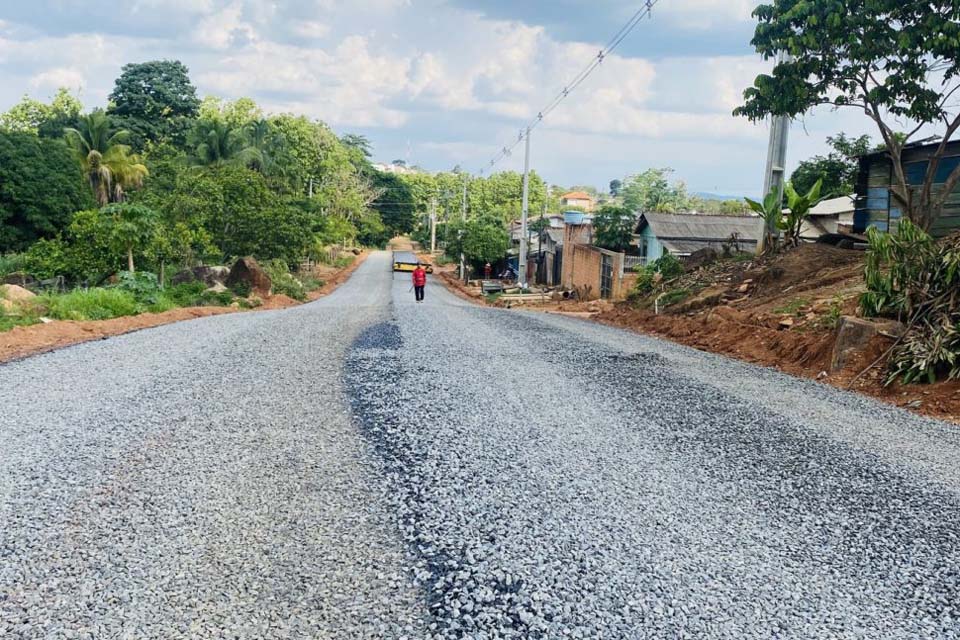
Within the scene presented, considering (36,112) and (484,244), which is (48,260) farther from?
(36,112)

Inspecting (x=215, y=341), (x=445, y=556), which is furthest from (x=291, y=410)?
(x=215, y=341)

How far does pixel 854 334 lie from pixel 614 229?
959 inches

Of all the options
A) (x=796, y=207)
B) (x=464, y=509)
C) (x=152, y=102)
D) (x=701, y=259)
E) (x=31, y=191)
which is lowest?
(x=464, y=509)

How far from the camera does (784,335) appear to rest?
11.1m

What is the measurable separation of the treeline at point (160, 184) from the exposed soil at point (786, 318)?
42.2ft

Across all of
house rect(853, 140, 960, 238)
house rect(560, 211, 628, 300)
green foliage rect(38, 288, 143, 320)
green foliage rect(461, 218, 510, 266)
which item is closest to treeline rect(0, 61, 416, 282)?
green foliage rect(38, 288, 143, 320)

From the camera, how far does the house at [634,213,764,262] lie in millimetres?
28797

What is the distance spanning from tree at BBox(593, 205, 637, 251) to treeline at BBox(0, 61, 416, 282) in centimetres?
1348

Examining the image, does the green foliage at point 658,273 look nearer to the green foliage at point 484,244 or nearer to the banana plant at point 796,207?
the banana plant at point 796,207

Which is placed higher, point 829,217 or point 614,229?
point 829,217

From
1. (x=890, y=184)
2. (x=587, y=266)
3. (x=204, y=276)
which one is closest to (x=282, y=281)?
(x=204, y=276)

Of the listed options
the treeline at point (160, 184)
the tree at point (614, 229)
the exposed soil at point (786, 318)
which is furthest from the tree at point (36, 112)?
the exposed soil at point (786, 318)

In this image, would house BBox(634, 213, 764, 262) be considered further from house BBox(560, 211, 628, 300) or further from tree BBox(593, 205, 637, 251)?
house BBox(560, 211, 628, 300)

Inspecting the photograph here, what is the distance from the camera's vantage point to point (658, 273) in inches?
800
